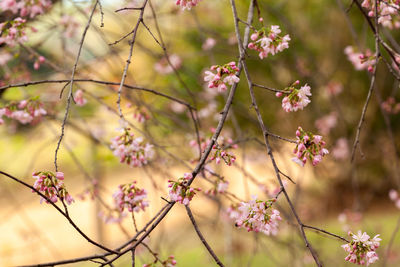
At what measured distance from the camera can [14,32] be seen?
1832mm

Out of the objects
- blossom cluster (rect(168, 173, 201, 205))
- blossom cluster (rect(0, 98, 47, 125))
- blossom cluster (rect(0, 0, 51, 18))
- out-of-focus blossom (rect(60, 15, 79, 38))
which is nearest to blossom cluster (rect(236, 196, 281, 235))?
blossom cluster (rect(168, 173, 201, 205))

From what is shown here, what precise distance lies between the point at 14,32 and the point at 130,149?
27.4 inches

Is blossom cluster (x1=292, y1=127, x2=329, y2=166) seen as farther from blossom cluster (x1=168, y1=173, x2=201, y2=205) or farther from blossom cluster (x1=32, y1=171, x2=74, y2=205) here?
blossom cluster (x1=32, y1=171, x2=74, y2=205)

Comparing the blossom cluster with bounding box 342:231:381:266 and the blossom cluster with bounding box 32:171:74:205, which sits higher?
the blossom cluster with bounding box 32:171:74:205

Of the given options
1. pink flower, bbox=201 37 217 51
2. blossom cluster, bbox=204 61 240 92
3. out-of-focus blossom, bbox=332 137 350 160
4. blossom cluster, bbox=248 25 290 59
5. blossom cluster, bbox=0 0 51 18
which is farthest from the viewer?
out-of-focus blossom, bbox=332 137 350 160

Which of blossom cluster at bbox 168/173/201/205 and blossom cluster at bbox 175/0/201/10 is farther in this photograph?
blossom cluster at bbox 175/0/201/10

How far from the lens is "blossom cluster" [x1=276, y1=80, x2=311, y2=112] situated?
1.43 meters

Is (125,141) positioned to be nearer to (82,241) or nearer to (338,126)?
(338,126)

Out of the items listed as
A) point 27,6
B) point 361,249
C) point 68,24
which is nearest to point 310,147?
point 361,249

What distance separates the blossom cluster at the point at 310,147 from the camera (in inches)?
53.6

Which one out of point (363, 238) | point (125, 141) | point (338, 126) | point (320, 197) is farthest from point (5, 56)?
point (320, 197)

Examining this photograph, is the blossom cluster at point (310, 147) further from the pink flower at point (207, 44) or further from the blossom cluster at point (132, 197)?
the pink flower at point (207, 44)

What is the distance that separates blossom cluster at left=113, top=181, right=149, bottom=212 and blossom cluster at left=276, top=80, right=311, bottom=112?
613 mm

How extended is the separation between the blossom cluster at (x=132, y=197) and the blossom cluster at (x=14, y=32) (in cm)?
79
